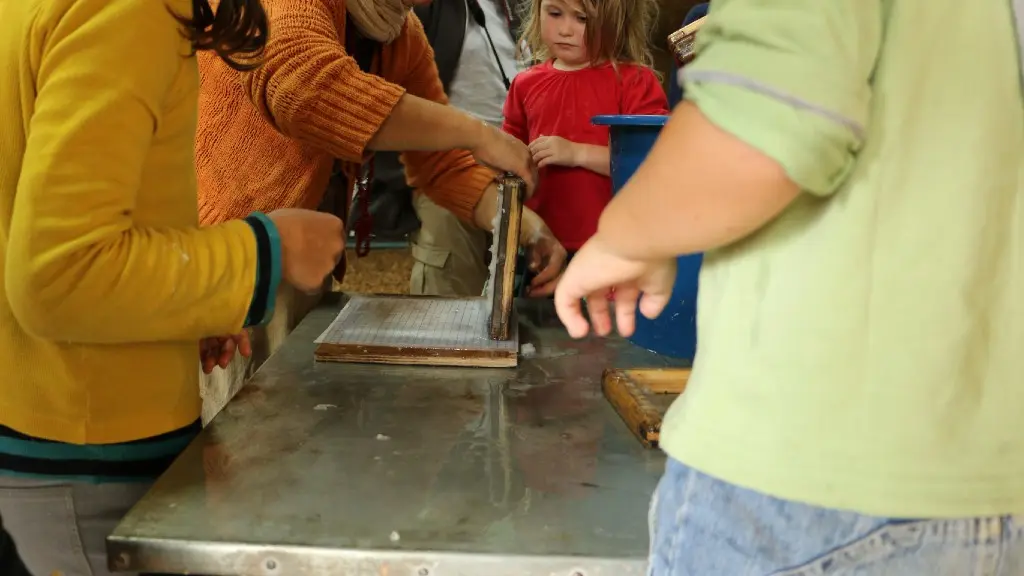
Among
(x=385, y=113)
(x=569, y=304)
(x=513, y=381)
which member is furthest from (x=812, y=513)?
(x=385, y=113)

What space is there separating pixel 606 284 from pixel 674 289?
0.46 m

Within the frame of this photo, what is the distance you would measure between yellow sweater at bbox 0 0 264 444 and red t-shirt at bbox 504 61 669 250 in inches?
34.0

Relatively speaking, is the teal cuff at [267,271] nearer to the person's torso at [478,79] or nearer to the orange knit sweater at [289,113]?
the orange knit sweater at [289,113]

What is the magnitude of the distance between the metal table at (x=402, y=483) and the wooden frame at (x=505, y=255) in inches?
3.3

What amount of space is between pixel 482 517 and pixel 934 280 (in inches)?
12.7

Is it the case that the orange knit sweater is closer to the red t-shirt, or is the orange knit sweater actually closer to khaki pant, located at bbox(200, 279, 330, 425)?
khaki pant, located at bbox(200, 279, 330, 425)

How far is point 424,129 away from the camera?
39.1 inches

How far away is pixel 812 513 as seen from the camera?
39 cm

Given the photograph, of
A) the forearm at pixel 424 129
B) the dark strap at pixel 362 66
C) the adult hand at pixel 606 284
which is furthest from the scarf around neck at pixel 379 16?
the adult hand at pixel 606 284

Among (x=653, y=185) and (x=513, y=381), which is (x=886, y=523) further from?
(x=513, y=381)

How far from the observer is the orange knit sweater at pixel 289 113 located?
36.1 inches

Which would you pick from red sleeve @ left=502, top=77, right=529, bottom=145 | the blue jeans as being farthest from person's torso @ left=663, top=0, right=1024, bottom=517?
red sleeve @ left=502, top=77, right=529, bottom=145

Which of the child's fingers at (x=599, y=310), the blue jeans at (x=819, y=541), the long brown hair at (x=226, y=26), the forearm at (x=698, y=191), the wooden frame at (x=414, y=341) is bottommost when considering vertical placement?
the wooden frame at (x=414, y=341)

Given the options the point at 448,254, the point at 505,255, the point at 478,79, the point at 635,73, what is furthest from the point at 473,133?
the point at 478,79
